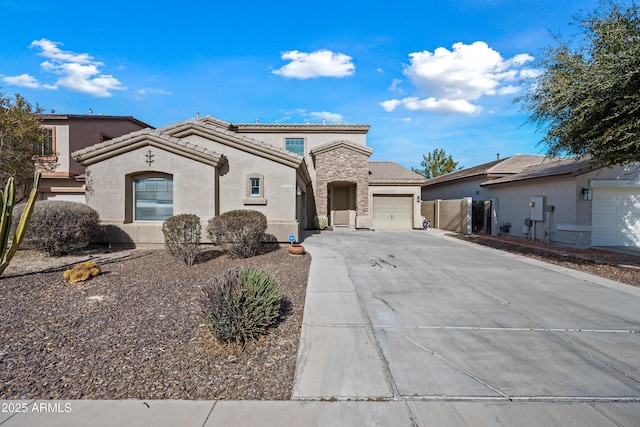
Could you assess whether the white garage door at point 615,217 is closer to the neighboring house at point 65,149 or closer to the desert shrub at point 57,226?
the desert shrub at point 57,226

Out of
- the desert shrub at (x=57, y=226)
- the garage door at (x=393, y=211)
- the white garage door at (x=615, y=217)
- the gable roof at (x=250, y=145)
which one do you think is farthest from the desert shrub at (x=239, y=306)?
the garage door at (x=393, y=211)

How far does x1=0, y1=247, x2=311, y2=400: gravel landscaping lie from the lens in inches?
141

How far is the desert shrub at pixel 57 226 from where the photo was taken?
9438 millimetres

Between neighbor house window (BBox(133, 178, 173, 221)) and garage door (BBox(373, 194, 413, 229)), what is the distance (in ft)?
46.8

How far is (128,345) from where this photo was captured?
14.8 ft

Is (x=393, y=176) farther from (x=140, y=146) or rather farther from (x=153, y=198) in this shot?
(x=140, y=146)

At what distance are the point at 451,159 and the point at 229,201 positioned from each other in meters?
38.3

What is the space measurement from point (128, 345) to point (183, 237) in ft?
16.1

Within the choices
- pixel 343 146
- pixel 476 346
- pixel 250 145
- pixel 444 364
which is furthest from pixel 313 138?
pixel 444 364

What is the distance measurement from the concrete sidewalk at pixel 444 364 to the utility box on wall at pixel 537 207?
8838 millimetres

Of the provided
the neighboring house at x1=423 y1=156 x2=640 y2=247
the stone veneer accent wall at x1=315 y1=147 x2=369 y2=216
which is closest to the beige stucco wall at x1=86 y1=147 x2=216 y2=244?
the stone veneer accent wall at x1=315 y1=147 x2=369 y2=216

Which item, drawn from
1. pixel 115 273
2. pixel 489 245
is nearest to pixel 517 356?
pixel 115 273

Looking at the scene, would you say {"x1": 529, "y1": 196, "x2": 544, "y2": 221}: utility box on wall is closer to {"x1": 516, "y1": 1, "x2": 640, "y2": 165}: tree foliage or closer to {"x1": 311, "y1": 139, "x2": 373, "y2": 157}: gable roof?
{"x1": 516, "y1": 1, "x2": 640, "y2": 165}: tree foliage

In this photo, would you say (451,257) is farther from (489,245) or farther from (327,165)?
(327,165)
